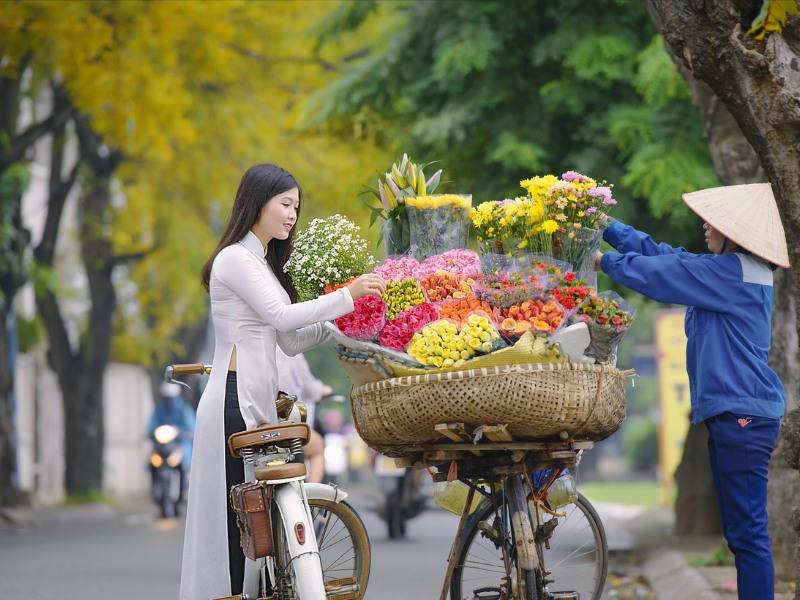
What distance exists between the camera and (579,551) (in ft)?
21.3

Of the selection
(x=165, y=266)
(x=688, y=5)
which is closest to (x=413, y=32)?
(x=688, y=5)

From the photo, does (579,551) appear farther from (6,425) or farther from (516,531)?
(6,425)

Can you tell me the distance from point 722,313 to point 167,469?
14.3 meters

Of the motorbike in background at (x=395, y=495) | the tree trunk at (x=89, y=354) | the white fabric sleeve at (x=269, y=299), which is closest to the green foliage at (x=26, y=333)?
the tree trunk at (x=89, y=354)

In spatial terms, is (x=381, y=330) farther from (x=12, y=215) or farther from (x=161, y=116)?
(x=12, y=215)

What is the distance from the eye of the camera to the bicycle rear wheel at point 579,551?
6316 mm

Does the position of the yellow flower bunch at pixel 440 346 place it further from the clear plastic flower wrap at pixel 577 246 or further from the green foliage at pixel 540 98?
the green foliage at pixel 540 98

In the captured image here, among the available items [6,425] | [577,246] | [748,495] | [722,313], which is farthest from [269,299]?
[6,425]

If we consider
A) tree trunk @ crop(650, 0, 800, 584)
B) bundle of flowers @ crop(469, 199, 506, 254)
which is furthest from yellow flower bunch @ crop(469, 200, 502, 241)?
tree trunk @ crop(650, 0, 800, 584)

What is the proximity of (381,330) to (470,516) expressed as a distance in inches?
42.9

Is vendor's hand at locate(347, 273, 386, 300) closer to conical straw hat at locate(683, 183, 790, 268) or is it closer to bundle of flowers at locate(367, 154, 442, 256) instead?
bundle of flowers at locate(367, 154, 442, 256)

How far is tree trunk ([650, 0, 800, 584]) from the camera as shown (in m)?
5.67

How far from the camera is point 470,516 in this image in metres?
6.27

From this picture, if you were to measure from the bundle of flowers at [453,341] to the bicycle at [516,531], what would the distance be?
395 millimetres
